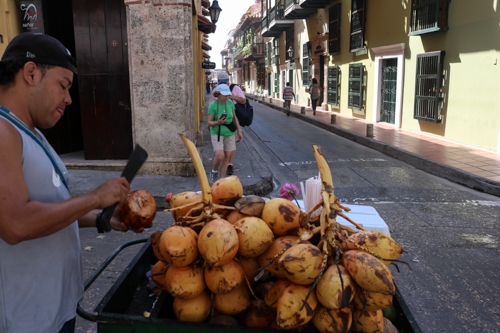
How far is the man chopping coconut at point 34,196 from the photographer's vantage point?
122cm

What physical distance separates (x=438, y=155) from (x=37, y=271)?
9.09 meters

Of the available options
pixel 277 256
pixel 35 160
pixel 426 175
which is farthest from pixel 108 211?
pixel 426 175

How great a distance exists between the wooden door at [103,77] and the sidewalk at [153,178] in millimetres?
292

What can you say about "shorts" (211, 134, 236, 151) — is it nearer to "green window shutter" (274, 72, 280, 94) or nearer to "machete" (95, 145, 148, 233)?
"machete" (95, 145, 148, 233)

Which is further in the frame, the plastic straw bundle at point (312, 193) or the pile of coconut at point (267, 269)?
the plastic straw bundle at point (312, 193)

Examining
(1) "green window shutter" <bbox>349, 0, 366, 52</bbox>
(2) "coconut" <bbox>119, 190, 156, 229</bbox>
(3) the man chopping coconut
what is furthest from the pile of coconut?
(1) "green window shutter" <bbox>349, 0, 366, 52</bbox>

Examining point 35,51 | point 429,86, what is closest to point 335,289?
point 35,51

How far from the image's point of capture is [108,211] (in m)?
1.51

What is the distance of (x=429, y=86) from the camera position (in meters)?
11.6

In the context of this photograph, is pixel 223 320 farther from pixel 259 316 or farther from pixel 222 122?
pixel 222 122

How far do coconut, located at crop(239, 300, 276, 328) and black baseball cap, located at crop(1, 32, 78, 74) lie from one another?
1.14 m

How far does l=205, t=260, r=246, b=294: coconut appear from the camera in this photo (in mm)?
1444

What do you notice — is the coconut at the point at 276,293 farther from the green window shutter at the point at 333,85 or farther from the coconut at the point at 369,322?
the green window shutter at the point at 333,85

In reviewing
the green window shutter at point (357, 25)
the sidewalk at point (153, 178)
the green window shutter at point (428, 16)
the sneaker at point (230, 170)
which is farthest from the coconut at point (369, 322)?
the green window shutter at point (357, 25)
